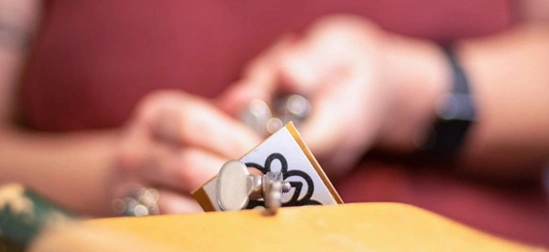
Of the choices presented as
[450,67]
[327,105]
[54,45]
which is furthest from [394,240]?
[54,45]

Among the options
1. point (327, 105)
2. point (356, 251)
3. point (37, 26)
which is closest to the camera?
point (356, 251)

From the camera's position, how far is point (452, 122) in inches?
22.6

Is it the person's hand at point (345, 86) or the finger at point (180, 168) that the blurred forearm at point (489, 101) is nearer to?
the person's hand at point (345, 86)

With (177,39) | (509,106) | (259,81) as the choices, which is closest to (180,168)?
(259,81)

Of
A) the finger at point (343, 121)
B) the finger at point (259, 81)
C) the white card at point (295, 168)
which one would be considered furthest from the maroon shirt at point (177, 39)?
the white card at point (295, 168)

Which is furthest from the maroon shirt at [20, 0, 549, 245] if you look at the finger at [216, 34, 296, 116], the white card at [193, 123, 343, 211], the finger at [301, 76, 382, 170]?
the white card at [193, 123, 343, 211]

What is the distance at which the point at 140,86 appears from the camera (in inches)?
26.1

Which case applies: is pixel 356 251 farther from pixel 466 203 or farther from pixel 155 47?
pixel 155 47

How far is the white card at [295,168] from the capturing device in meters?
0.23

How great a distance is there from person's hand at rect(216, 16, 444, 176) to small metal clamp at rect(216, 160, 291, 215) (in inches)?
10.3

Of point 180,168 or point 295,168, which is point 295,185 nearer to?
point 295,168

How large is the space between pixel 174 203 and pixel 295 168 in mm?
249

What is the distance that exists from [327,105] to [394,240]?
1.10 feet

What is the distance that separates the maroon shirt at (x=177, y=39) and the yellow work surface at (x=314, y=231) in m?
0.45
